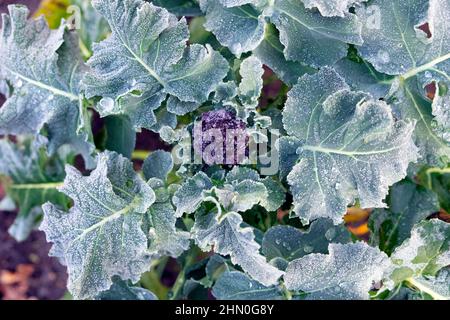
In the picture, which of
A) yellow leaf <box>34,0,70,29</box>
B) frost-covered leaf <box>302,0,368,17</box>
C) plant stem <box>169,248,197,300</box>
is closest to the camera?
frost-covered leaf <box>302,0,368,17</box>

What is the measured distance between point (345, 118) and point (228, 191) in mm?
248

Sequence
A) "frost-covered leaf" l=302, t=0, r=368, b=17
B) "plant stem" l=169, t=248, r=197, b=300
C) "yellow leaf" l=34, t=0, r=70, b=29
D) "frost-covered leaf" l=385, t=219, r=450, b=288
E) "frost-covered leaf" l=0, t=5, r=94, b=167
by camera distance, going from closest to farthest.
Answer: "frost-covered leaf" l=302, t=0, r=368, b=17
"frost-covered leaf" l=385, t=219, r=450, b=288
"frost-covered leaf" l=0, t=5, r=94, b=167
"plant stem" l=169, t=248, r=197, b=300
"yellow leaf" l=34, t=0, r=70, b=29

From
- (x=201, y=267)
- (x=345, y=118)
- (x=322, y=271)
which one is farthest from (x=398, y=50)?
(x=201, y=267)

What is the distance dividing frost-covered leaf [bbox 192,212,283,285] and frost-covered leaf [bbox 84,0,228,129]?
23 centimetres

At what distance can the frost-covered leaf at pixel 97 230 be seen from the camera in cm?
110

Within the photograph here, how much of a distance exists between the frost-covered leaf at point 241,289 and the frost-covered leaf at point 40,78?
1.27ft

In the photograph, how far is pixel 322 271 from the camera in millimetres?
1087

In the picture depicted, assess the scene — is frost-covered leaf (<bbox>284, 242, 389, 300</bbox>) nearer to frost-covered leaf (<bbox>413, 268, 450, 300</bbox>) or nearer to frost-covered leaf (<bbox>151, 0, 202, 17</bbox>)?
frost-covered leaf (<bbox>413, 268, 450, 300</bbox>)

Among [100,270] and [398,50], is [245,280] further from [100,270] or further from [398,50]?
[398,50]

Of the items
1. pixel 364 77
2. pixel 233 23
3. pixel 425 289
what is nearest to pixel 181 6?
pixel 233 23

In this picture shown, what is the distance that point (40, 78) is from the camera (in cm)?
125

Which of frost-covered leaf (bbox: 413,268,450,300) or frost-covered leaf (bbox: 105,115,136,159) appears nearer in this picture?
frost-covered leaf (bbox: 413,268,450,300)

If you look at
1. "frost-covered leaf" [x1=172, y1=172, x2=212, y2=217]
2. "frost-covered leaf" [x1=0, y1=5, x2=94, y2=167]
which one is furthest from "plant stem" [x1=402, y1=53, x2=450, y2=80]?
"frost-covered leaf" [x1=0, y1=5, x2=94, y2=167]

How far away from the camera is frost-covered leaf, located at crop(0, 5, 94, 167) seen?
4.03ft
